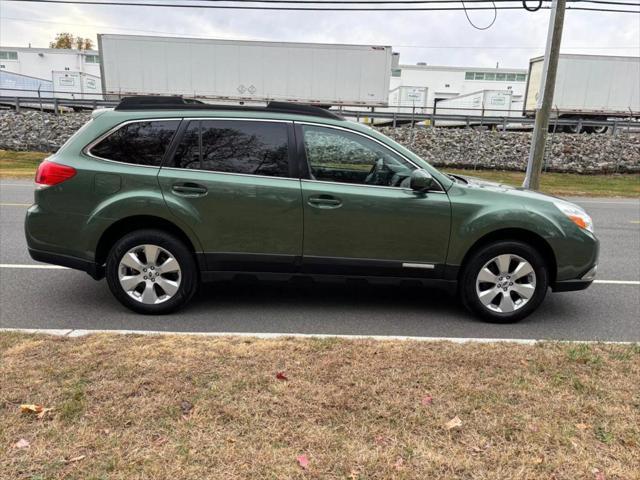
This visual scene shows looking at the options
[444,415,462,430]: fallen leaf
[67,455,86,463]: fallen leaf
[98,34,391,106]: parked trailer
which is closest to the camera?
[67,455,86,463]: fallen leaf

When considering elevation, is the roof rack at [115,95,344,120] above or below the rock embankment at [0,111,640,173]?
above

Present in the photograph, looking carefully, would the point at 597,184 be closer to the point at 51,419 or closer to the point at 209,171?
the point at 209,171

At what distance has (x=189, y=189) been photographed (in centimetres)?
426

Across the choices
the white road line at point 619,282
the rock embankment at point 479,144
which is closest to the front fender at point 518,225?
the white road line at point 619,282

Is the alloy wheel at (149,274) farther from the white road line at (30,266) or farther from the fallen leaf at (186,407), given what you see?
the white road line at (30,266)

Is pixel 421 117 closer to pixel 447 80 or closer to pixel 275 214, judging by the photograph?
pixel 275 214

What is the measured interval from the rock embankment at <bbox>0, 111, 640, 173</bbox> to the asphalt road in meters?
15.2

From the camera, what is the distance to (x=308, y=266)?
14.5ft

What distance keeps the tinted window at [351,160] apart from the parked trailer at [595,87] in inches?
858

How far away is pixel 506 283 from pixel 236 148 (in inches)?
107

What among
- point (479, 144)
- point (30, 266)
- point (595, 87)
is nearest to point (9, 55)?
point (479, 144)

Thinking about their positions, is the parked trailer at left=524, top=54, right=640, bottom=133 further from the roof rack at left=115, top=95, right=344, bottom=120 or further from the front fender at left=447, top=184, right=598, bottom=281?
the roof rack at left=115, top=95, right=344, bottom=120

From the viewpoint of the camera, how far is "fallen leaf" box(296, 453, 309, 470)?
7.42 feet

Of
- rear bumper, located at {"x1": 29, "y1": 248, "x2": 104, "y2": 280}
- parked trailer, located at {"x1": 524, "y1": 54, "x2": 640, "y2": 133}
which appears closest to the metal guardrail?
parked trailer, located at {"x1": 524, "y1": 54, "x2": 640, "y2": 133}
